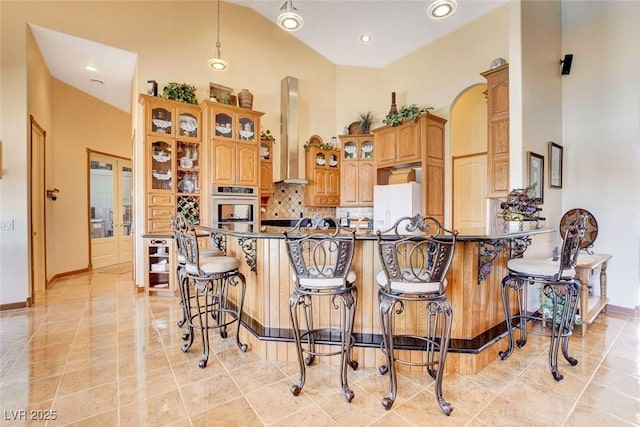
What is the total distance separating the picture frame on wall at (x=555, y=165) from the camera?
3.79 m

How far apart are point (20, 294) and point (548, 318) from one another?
6176 millimetres

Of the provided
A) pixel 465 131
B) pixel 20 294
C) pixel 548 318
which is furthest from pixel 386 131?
pixel 20 294

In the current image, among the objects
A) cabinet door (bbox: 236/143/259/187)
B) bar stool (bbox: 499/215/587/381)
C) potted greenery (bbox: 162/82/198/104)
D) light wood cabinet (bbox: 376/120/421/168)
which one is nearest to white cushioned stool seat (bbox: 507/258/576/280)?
bar stool (bbox: 499/215/587/381)

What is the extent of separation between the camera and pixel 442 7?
291cm

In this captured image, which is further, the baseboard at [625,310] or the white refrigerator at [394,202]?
the white refrigerator at [394,202]

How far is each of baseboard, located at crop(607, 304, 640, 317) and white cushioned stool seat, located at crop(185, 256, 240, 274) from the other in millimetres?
4528

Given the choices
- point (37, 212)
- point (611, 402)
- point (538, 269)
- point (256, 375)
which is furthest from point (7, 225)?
point (611, 402)

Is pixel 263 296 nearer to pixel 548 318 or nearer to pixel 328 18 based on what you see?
pixel 548 318

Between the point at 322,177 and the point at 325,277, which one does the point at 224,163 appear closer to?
the point at 322,177

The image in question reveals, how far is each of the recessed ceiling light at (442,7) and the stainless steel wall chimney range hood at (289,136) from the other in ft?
10.5

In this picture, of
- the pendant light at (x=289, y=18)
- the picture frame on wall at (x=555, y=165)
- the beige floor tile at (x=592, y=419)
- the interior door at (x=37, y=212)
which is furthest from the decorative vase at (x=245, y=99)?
the beige floor tile at (x=592, y=419)

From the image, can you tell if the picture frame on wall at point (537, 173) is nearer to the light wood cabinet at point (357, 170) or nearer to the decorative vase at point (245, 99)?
the light wood cabinet at point (357, 170)

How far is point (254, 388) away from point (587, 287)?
11.2ft

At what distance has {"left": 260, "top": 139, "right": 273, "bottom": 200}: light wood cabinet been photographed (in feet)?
18.3
